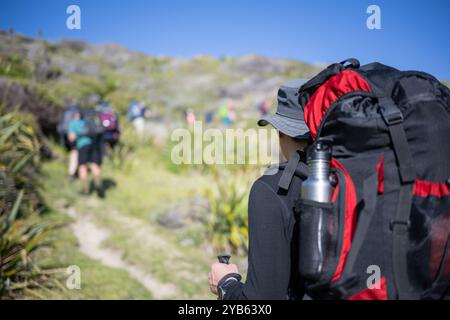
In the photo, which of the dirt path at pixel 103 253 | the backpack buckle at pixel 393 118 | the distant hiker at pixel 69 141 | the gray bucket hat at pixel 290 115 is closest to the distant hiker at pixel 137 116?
the distant hiker at pixel 69 141

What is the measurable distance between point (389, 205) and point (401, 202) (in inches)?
1.6

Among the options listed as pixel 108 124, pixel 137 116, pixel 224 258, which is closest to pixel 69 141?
pixel 108 124

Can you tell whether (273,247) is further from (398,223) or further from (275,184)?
(398,223)

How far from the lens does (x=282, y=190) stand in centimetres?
180

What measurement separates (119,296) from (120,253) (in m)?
1.71

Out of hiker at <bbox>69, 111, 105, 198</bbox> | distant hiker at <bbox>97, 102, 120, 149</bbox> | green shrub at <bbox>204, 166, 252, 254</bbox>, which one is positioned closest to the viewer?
green shrub at <bbox>204, 166, 252, 254</bbox>

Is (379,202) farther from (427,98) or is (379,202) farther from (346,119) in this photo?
(427,98)

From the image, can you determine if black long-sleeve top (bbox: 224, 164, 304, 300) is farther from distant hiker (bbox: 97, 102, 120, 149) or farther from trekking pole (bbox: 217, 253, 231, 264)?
distant hiker (bbox: 97, 102, 120, 149)

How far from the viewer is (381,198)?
58.8 inches

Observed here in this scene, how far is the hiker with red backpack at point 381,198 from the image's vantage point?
57.2 inches

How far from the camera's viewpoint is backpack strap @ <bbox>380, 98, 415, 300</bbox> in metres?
1.43

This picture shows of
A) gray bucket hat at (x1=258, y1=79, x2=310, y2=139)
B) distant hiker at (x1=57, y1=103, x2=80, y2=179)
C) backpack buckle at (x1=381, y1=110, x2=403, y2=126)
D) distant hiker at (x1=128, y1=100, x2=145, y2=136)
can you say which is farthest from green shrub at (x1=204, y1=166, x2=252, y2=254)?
distant hiker at (x1=128, y1=100, x2=145, y2=136)

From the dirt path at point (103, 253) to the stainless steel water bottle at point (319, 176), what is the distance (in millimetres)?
4244

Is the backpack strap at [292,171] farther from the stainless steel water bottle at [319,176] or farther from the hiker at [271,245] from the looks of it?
the stainless steel water bottle at [319,176]
